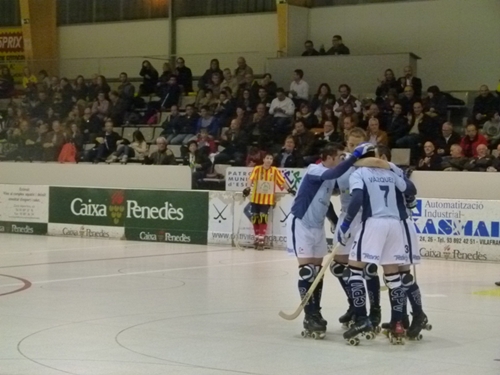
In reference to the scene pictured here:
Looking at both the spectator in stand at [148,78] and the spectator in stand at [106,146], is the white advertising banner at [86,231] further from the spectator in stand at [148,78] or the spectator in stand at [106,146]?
the spectator in stand at [148,78]

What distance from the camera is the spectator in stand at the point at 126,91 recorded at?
28109mm

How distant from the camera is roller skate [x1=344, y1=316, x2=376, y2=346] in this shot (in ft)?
31.1

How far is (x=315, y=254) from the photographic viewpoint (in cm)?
1015

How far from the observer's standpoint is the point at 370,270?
9836 mm

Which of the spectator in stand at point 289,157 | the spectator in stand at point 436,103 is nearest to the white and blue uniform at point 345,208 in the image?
the spectator in stand at point 289,157

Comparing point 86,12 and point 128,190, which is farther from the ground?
point 86,12

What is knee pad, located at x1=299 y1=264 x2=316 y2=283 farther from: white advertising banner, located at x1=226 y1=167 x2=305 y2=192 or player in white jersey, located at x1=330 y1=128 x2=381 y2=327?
white advertising banner, located at x1=226 y1=167 x2=305 y2=192

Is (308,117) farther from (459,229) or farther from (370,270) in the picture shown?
(370,270)

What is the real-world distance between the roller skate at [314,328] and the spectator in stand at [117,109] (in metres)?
18.6

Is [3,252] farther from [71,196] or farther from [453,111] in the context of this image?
[453,111]

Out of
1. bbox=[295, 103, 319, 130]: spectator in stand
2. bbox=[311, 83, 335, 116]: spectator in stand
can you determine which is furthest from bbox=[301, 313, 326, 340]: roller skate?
bbox=[311, 83, 335, 116]: spectator in stand

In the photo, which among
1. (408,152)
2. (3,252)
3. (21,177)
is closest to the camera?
(3,252)

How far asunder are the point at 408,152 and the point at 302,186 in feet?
36.5

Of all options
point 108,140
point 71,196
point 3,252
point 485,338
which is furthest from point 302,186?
point 108,140
